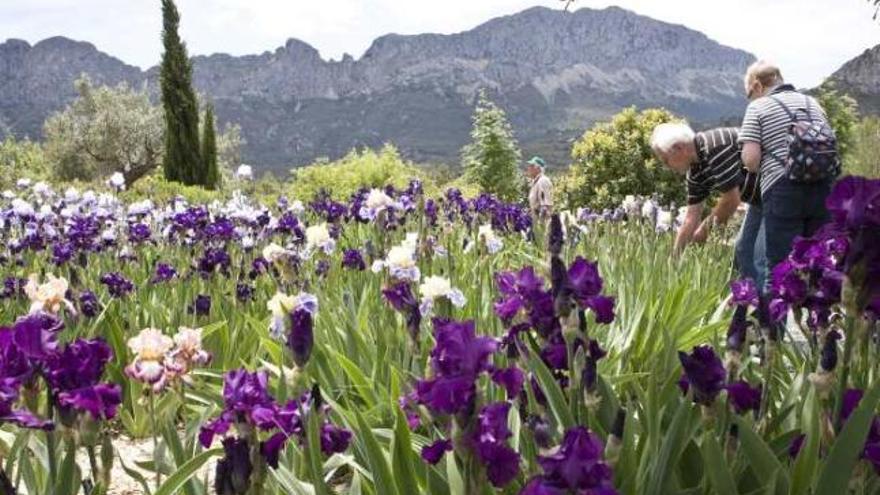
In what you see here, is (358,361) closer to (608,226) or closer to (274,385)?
(274,385)

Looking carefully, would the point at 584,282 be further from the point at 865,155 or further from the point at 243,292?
the point at 865,155

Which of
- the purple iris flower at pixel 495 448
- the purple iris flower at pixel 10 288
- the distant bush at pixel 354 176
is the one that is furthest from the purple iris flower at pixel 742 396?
the distant bush at pixel 354 176

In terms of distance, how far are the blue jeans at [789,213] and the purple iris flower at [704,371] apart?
117 inches

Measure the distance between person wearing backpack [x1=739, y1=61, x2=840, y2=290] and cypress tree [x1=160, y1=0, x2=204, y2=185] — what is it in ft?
78.0

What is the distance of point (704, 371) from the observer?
174 cm

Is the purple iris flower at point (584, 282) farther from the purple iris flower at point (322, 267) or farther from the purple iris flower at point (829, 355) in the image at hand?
the purple iris flower at point (322, 267)

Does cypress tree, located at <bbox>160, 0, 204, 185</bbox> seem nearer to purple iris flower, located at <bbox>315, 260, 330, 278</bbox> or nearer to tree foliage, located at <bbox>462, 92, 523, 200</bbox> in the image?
tree foliage, located at <bbox>462, 92, 523, 200</bbox>

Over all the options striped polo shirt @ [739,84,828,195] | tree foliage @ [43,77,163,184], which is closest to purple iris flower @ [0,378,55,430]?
striped polo shirt @ [739,84,828,195]

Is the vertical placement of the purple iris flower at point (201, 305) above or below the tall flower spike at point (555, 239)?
below

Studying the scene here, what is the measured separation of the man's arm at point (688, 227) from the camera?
568cm

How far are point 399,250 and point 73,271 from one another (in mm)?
2038

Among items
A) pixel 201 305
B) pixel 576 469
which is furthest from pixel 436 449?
pixel 201 305

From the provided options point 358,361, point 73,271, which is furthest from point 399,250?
point 73,271

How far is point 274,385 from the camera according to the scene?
295 centimetres
